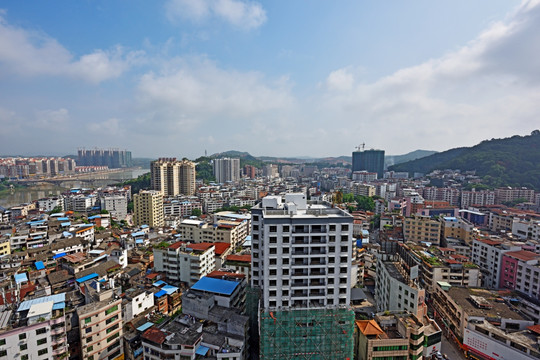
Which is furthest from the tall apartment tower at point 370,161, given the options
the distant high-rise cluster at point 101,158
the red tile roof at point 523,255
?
the distant high-rise cluster at point 101,158

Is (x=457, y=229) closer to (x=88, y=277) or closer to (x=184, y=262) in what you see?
(x=184, y=262)

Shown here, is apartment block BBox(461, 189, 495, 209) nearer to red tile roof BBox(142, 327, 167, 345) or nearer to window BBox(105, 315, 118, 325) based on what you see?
red tile roof BBox(142, 327, 167, 345)

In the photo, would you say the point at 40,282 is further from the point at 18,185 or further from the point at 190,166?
the point at 18,185

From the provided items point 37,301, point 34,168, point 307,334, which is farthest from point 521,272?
point 34,168

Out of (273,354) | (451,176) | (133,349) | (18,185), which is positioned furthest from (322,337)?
(18,185)

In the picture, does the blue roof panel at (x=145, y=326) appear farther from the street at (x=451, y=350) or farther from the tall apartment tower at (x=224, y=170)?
the tall apartment tower at (x=224, y=170)

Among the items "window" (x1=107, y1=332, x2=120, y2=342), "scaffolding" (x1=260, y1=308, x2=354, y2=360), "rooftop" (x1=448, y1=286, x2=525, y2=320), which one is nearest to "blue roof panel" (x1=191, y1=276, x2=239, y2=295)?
"scaffolding" (x1=260, y1=308, x2=354, y2=360)
